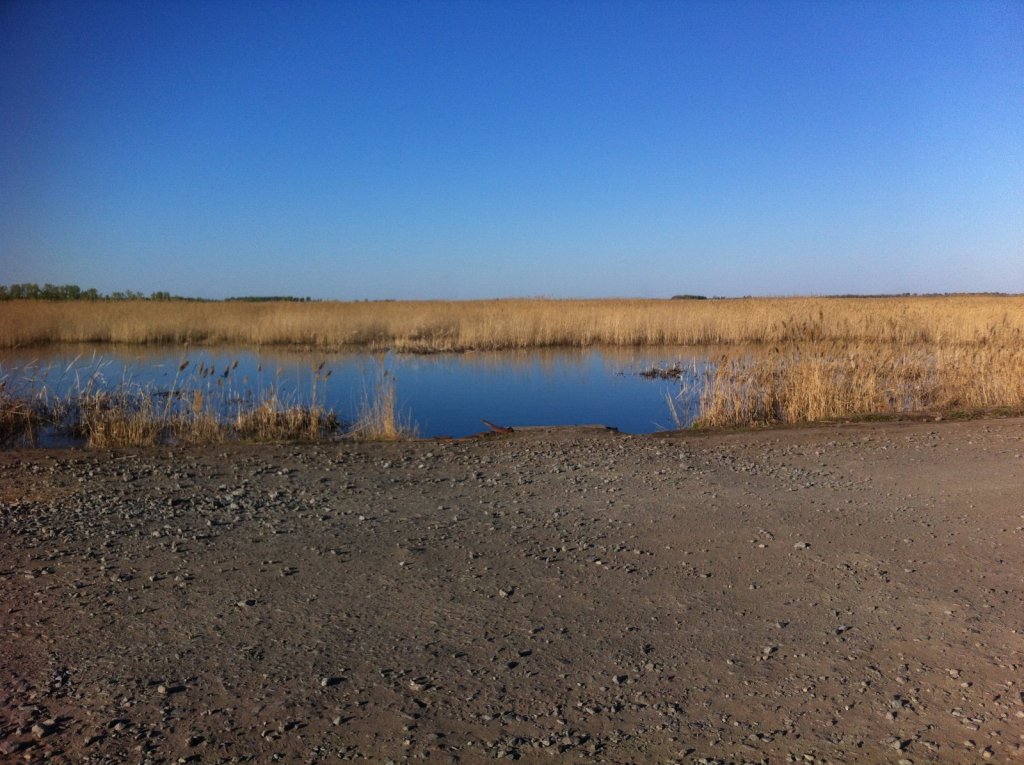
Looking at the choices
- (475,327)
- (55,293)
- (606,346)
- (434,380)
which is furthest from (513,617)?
(55,293)

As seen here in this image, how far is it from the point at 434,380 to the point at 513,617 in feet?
47.4

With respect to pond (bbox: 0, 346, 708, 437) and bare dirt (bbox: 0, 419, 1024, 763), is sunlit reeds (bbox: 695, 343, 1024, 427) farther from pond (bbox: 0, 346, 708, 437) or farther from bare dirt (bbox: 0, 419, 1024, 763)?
bare dirt (bbox: 0, 419, 1024, 763)

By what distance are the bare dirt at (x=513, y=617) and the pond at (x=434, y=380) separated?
17.0 ft

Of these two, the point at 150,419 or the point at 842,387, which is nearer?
the point at 150,419

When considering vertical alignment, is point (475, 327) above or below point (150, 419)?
above

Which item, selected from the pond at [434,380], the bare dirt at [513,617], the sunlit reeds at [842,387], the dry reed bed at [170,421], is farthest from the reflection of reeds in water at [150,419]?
the sunlit reeds at [842,387]

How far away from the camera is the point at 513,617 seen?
407cm

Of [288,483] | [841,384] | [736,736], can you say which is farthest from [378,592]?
[841,384]

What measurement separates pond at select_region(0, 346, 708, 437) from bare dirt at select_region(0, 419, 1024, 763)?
17.0ft

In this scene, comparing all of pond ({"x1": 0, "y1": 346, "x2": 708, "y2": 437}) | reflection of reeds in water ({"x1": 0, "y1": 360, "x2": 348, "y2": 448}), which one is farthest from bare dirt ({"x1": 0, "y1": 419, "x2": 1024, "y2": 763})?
pond ({"x1": 0, "y1": 346, "x2": 708, "y2": 437})

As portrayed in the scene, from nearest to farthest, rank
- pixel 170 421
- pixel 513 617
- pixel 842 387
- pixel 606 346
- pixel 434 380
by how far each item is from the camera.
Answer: pixel 513 617 < pixel 170 421 < pixel 842 387 < pixel 434 380 < pixel 606 346

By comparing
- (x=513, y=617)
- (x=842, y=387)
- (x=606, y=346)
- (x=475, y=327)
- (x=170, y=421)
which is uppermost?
(x=475, y=327)

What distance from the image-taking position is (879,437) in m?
9.23

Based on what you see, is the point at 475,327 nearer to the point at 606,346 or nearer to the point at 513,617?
the point at 606,346
